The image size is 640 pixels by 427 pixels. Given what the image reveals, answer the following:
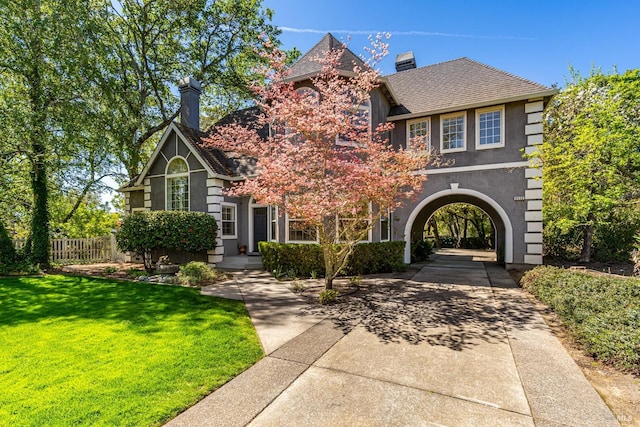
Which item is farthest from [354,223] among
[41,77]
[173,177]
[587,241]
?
[41,77]

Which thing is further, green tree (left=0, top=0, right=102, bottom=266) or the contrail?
green tree (left=0, top=0, right=102, bottom=266)

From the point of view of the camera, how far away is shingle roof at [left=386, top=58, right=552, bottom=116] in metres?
11.5

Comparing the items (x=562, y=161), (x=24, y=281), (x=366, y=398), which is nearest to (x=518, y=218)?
(x=562, y=161)

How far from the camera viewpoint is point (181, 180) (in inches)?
557

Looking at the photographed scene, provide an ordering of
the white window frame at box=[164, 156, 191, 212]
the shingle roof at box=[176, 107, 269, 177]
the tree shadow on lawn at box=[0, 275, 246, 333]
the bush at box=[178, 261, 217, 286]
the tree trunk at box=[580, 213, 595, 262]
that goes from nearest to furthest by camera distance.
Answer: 1. the tree shadow on lawn at box=[0, 275, 246, 333]
2. the bush at box=[178, 261, 217, 286]
3. the tree trunk at box=[580, 213, 595, 262]
4. the shingle roof at box=[176, 107, 269, 177]
5. the white window frame at box=[164, 156, 191, 212]

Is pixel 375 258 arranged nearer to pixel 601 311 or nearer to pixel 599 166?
pixel 601 311

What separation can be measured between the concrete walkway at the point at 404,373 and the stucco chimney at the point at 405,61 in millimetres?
15741

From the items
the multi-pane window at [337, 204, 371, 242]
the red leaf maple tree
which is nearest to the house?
the multi-pane window at [337, 204, 371, 242]

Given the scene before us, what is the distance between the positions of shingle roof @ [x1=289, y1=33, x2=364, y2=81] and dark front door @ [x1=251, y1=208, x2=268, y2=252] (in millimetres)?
6247

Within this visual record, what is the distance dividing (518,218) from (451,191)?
2.62m

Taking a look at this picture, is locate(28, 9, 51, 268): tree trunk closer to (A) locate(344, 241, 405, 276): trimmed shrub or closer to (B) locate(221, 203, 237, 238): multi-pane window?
(B) locate(221, 203, 237, 238): multi-pane window

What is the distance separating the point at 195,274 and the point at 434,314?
7633 mm

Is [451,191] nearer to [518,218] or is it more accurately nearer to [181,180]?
[518,218]

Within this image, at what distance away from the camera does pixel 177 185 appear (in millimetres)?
14258
